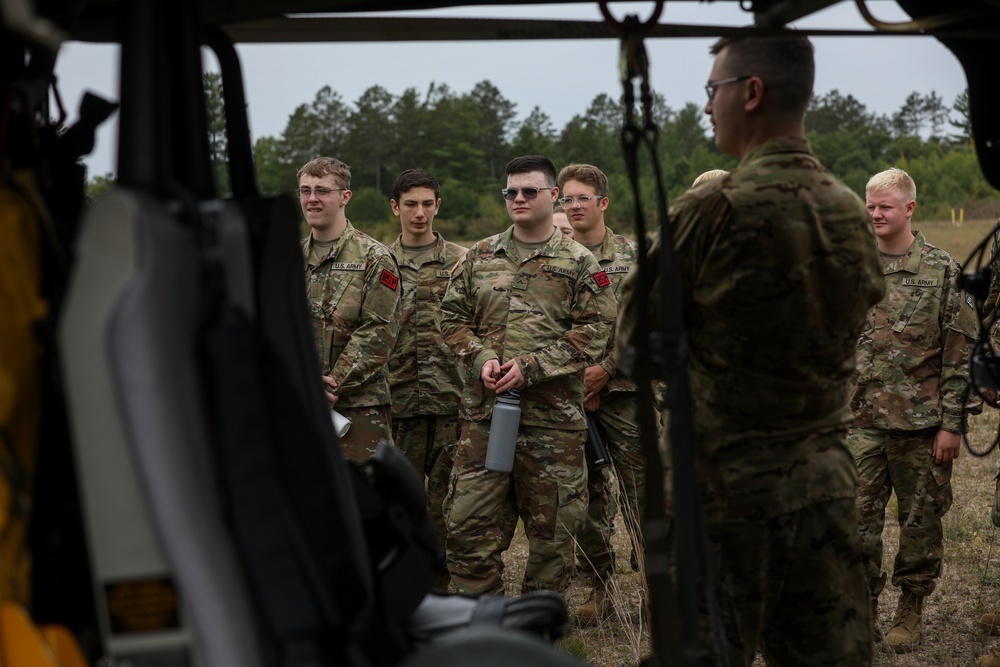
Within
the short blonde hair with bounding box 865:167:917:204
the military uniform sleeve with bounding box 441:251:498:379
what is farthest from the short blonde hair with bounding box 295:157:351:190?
the short blonde hair with bounding box 865:167:917:204

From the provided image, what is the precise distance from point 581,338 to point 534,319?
290 millimetres

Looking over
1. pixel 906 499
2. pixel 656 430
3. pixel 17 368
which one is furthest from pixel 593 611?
pixel 17 368

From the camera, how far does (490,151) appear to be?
57719 millimetres

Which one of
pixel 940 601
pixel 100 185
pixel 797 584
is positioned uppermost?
pixel 100 185

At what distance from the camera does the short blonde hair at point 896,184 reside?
592cm

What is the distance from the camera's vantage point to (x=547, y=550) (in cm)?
572

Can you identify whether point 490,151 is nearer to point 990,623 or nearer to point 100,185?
point 100,185

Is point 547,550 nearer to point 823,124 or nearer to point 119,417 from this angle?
point 119,417

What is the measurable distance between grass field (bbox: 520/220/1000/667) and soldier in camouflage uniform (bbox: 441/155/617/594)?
449 millimetres

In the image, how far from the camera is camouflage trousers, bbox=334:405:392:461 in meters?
6.07

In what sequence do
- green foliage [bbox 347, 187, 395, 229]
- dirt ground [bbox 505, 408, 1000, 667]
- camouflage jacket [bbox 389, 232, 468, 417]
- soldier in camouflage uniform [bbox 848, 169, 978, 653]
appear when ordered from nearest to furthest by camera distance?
dirt ground [bbox 505, 408, 1000, 667]
soldier in camouflage uniform [bbox 848, 169, 978, 653]
camouflage jacket [bbox 389, 232, 468, 417]
green foliage [bbox 347, 187, 395, 229]

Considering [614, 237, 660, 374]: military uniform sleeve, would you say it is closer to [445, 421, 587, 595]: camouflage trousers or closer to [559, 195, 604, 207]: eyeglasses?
[445, 421, 587, 595]: camouflage trousers

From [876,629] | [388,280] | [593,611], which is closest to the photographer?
[876,629]

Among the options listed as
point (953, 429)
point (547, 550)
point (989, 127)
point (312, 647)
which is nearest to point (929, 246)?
point (953, 429)
